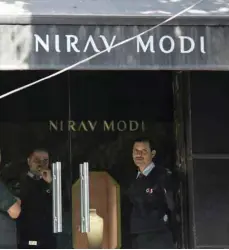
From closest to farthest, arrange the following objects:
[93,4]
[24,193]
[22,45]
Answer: [22,45]
[93,4]
[24,193]

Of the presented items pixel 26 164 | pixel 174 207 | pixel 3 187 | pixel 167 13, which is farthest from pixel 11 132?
pixel 167 13

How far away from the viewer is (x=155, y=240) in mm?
8453

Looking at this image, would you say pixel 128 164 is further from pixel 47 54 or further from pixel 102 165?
pixel 47 54

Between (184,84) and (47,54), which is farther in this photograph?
(184,84)

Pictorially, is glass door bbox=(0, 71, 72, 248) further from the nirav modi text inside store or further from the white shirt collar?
the white shirt collar

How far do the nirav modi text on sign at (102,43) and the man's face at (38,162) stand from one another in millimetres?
2073

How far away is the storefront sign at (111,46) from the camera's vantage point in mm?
6973

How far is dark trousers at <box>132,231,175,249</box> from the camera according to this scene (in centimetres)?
844

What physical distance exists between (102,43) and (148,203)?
7.35 feet

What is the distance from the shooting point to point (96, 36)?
704 centimetres

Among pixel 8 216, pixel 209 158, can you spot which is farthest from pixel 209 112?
pixel 8 216

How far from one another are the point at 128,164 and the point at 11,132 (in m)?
1.41

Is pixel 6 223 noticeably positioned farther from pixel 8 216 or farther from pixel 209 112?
pixel 209 112

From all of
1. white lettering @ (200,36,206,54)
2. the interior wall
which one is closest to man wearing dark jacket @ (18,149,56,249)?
the interior wall
